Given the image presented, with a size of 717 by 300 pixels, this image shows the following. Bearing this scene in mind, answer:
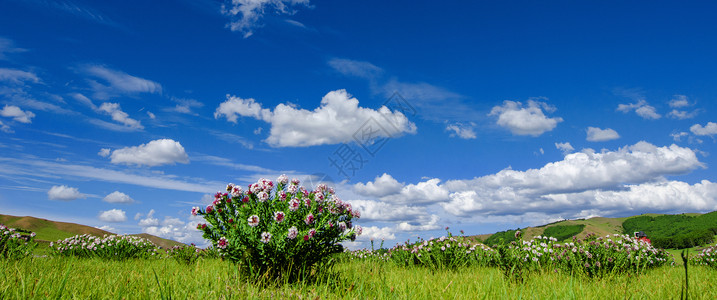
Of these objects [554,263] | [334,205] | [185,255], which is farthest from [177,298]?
[554,263]

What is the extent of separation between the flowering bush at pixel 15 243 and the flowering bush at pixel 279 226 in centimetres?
717

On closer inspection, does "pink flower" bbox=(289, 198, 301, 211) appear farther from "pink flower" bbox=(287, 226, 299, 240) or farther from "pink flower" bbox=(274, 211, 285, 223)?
"pink flower" bbox=(287, 226, 299, 240)

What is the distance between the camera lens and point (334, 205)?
5746 millimetres

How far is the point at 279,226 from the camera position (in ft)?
17.9

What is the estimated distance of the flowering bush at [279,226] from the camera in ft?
17.5

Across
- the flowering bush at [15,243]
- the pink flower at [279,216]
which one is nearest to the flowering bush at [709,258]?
the pink flower at [279,216]

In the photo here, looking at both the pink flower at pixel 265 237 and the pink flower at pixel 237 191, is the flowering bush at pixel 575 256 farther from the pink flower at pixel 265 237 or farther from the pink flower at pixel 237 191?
the pink flower at pixel 237 191

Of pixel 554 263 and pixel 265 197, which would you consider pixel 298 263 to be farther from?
pixel 554 263

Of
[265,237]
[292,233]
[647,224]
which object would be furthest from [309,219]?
[647,224]

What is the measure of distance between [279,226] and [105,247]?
1002cm

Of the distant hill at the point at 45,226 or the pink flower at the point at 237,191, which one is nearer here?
the pink flower at the point at 237,191

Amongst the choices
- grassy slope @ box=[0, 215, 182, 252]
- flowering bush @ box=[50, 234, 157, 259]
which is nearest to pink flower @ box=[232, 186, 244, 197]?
flowering bush @ box=[50, 234, 157, 259]

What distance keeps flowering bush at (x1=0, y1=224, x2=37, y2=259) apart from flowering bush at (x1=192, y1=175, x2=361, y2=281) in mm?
7167

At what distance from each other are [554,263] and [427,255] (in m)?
3.33
